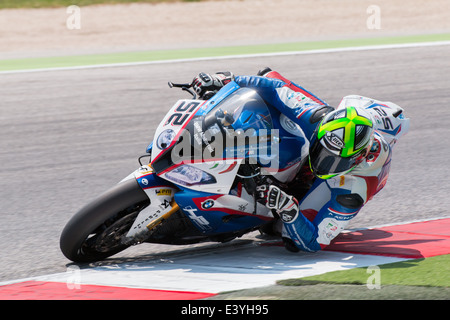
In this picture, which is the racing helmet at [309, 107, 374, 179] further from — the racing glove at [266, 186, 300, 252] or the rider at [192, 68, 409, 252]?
the racing glove at [266, 186, 300, 252]

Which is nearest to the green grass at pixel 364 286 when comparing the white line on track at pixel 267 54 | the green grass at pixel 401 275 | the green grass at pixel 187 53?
the green grass at pixel 401 275

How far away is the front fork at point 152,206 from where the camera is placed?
5496 mm

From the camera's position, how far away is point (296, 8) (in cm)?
2714

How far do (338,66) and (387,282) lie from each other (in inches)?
412

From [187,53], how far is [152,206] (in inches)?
494

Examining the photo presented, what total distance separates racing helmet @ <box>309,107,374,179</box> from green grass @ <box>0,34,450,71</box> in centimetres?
1126

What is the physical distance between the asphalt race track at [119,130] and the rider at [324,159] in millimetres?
991

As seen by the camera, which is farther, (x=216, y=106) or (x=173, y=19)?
(x=173, y=19)

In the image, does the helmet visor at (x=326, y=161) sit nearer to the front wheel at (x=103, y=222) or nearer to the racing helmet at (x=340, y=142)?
the racing helmet at (x=340, y=142)

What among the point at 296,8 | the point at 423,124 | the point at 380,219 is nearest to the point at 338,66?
the point at 423,124

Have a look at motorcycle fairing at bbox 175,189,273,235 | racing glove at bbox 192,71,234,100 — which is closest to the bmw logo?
motorcycle fairing at bbox 175,189,273,235
